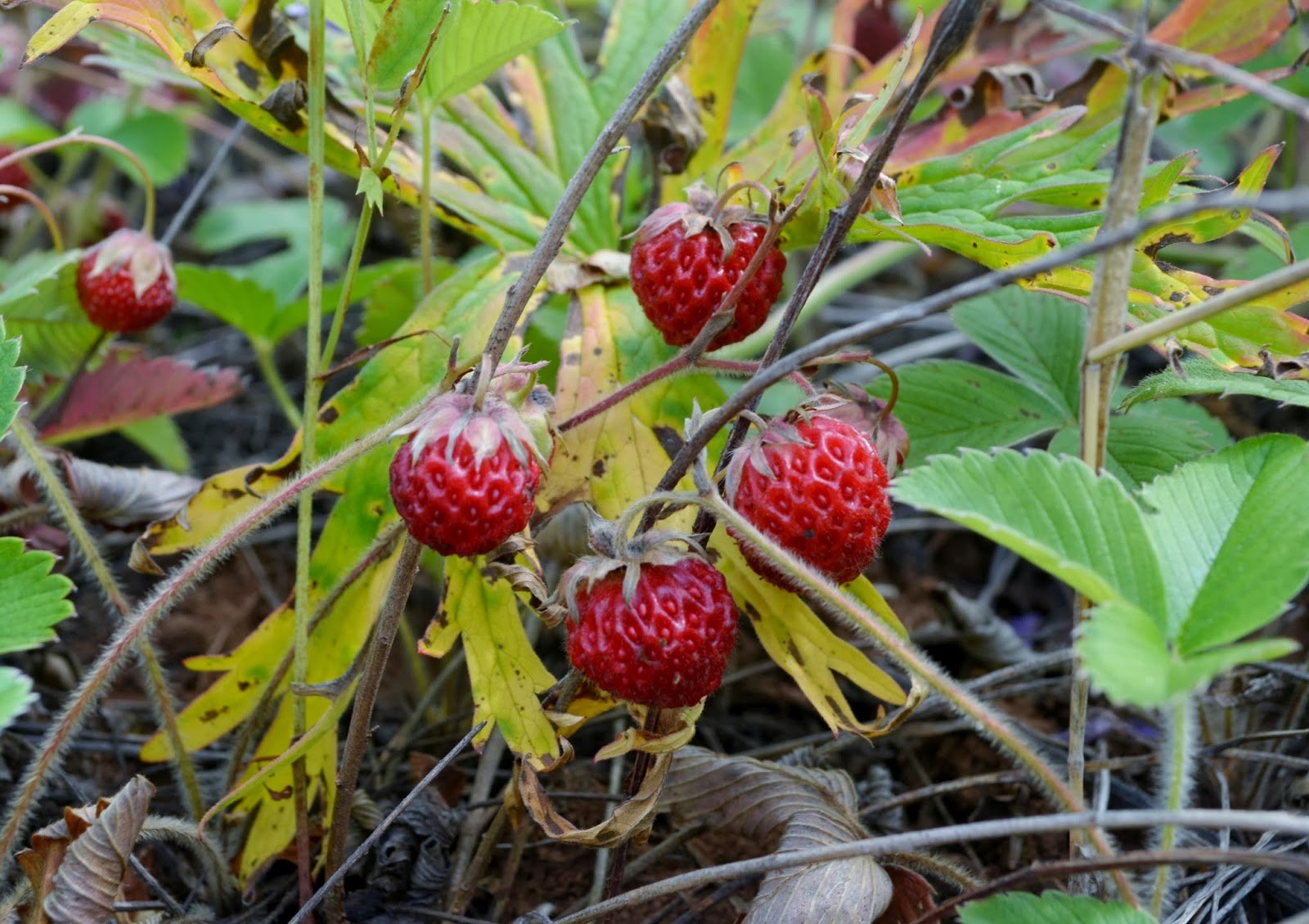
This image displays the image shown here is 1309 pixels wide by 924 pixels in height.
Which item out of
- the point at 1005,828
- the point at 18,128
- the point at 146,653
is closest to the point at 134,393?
the point at 146,653

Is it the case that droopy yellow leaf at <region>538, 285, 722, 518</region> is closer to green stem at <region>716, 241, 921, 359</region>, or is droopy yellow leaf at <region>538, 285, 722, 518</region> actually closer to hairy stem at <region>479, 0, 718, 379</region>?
hairy stem at <region>479, 0, 718, 379</region>

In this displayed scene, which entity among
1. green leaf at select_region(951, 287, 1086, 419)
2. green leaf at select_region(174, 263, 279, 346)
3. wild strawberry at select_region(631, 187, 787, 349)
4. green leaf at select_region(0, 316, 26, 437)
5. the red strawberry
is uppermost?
wild strawberry at select_region(631, 187, 787, 349)

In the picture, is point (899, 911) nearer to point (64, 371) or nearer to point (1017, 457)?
point (1017, 457)

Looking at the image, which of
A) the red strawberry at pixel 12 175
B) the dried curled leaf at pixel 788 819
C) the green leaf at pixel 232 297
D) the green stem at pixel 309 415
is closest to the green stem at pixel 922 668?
the dried curled leaf at pixel 788 819

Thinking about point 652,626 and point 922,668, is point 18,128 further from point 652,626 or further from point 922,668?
point 922,668

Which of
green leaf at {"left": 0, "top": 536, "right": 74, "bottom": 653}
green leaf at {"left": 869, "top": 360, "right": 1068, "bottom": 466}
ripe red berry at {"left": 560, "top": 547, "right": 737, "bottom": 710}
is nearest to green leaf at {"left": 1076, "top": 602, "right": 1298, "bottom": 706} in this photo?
ripe red berry at {"left": 560, "top": 547, "right": 737, "bottom": 710}

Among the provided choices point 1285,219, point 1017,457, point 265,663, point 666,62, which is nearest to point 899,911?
point 1017,457
